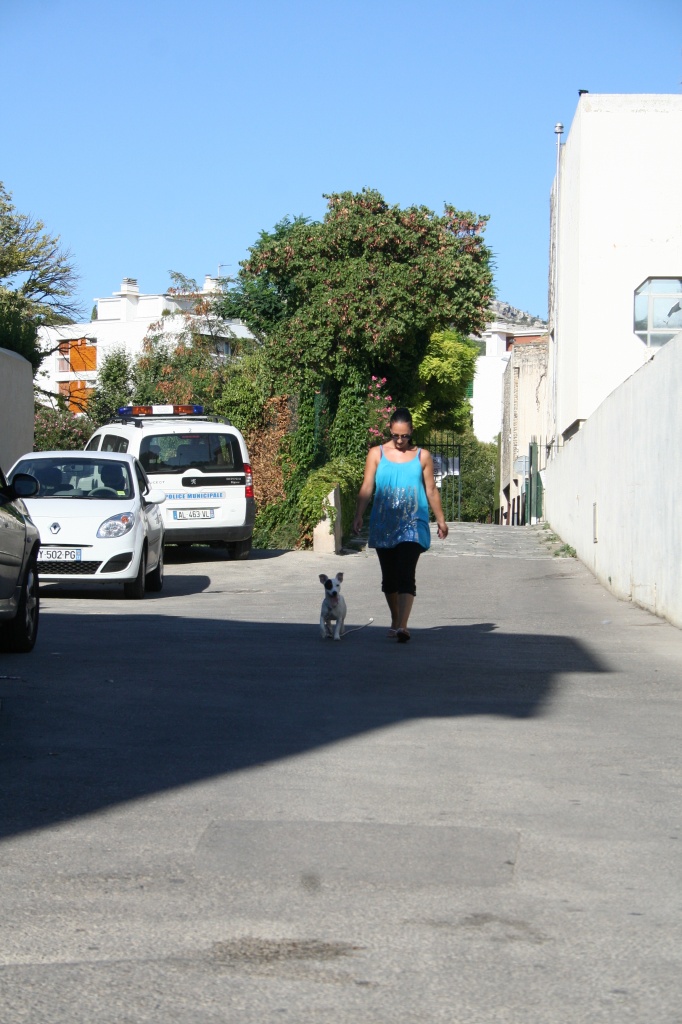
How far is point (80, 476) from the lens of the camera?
16.0 meters

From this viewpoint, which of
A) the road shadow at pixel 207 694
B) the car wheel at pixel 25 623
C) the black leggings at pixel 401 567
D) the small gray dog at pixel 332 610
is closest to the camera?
the road shadow at pixel 207 694

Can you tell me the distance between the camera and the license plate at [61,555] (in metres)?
14.8

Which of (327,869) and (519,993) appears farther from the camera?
(327,869)

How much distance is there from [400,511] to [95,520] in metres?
4.97

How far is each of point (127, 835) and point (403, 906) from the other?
123 cm

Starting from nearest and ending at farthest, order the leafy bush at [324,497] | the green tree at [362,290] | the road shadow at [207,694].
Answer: the road shadow at [207,694]
the leafy bush at [324,497]
the green tree at [362,290]

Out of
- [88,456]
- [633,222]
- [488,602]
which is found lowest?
[488,602]

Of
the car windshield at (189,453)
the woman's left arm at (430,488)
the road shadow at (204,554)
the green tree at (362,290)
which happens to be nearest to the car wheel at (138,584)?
the woman's left arm at (430,488)

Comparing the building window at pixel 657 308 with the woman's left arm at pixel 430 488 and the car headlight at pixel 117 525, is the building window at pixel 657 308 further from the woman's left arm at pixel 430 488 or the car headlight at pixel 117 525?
the woman's left arm at pixel 430 488

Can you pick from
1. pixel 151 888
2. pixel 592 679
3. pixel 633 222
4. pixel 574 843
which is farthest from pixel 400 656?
pixel 633 222

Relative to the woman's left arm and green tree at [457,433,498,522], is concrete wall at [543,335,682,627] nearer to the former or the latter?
the woman's left arm

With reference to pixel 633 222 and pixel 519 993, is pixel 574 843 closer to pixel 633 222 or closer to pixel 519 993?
pixel 519 993

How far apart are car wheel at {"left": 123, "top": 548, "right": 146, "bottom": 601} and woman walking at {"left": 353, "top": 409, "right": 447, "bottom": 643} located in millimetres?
4450

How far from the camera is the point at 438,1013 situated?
331cm
